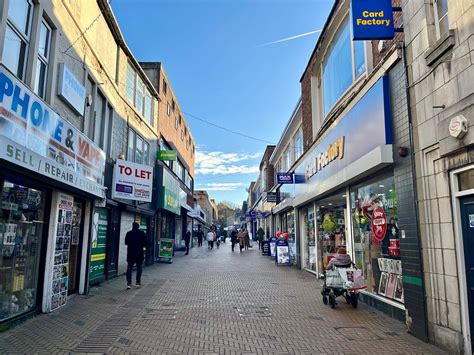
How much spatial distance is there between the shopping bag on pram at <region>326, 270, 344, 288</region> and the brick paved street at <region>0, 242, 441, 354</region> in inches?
19.6

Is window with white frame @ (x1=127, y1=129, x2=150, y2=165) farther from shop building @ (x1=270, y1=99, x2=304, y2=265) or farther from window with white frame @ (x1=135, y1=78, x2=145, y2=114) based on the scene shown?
shop building @ (x1=270, y1=99, x2=304, y2=265)

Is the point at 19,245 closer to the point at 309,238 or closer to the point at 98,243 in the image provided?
the point at 98,243

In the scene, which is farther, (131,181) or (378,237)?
(131,181)

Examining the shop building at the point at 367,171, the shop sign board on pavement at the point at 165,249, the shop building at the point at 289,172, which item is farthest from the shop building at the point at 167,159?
the shop building at the point at 367,171

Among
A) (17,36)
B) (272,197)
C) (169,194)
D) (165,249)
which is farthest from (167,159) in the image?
(17,36)

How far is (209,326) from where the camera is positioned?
21.4ft

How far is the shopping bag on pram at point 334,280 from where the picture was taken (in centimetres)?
790

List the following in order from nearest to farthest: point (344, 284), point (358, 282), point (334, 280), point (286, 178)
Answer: point (358, 282) < point (344, 284) < point (334, 280) < point (286, 178)

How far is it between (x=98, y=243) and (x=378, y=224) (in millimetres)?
7836

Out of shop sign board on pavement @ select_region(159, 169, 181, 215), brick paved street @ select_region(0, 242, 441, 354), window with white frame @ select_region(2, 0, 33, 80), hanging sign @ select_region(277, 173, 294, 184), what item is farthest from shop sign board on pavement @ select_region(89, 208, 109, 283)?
hanging sign @ select_region(277, 173, 294, 184)

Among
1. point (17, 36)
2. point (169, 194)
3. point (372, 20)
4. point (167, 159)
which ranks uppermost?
point (372, 20)

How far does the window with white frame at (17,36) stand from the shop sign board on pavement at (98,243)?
15.5 ft

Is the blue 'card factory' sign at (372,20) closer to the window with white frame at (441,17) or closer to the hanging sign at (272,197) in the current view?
the window with white frame at (441,17)

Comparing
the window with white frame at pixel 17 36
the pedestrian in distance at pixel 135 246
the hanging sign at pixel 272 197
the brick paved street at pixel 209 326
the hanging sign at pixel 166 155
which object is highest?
the hanging sign at pixel 166 155
